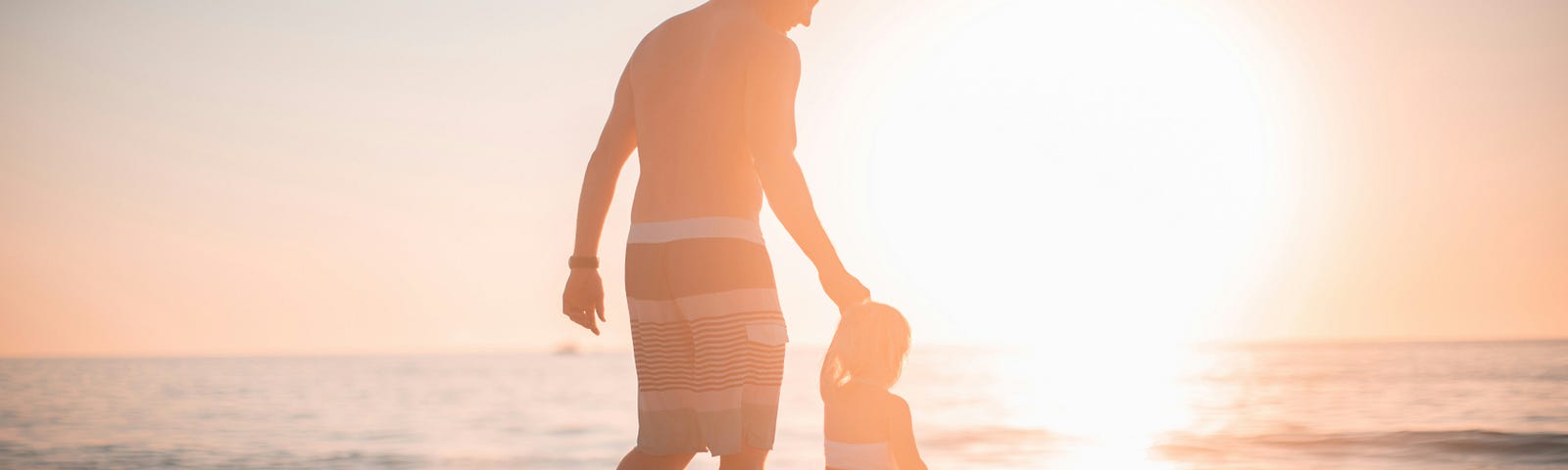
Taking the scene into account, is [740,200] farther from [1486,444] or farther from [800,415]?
[800,415]

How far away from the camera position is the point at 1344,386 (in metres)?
33.4

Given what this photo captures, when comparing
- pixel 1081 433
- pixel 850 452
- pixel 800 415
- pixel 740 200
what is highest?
pixel 800 415

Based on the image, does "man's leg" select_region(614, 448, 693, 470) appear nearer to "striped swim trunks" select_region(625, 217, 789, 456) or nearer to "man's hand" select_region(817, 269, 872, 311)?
"striped swim trunks" select_region(625, 217, 789, 456)

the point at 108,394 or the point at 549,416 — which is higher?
the point at 108,394

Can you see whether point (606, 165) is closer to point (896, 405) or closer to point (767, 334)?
point (767, 334)

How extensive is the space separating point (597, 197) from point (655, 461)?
0.74m

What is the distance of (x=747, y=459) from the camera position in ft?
9.40

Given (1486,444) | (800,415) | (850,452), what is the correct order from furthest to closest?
1. (800,415)
2. (1486,444)
3. (850,452)

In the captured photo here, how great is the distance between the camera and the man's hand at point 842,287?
2.86 m

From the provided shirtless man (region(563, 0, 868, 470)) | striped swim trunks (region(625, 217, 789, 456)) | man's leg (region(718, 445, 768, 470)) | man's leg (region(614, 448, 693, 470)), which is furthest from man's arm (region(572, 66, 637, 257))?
man's leg (region(718, 445, 768, 470))

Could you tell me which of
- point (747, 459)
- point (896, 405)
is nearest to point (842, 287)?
point (747, 459)

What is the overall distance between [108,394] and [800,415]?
20.0 m

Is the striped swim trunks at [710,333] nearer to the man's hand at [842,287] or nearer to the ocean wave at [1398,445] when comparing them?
the man's hand at [842,287]

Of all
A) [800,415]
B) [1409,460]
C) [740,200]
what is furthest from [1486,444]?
[740,200]
